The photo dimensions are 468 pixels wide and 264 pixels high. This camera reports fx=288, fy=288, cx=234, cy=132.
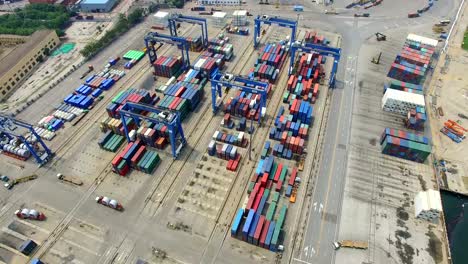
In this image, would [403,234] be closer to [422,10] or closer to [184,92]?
[184,92]

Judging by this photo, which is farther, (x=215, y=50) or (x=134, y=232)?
(x=215, y=50)

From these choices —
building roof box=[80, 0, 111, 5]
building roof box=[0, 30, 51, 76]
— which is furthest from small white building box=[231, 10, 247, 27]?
building roof box=[0, 30, 51, 76]

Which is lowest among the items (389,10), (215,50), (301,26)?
(215,50)

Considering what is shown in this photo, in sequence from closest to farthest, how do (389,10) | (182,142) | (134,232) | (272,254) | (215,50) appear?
(272,254) → (134,232) → (182,142) → (215,50) → (389,10)

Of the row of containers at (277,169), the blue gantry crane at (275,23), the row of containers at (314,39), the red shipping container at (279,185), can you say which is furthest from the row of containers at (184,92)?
the row of containers at (314,39)

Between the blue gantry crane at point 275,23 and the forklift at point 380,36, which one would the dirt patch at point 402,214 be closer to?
the blue gantry crane at point 275,23

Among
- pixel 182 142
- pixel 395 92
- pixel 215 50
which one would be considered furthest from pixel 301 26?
pixel 182 142

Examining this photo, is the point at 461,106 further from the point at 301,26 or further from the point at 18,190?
the point at 18,190
